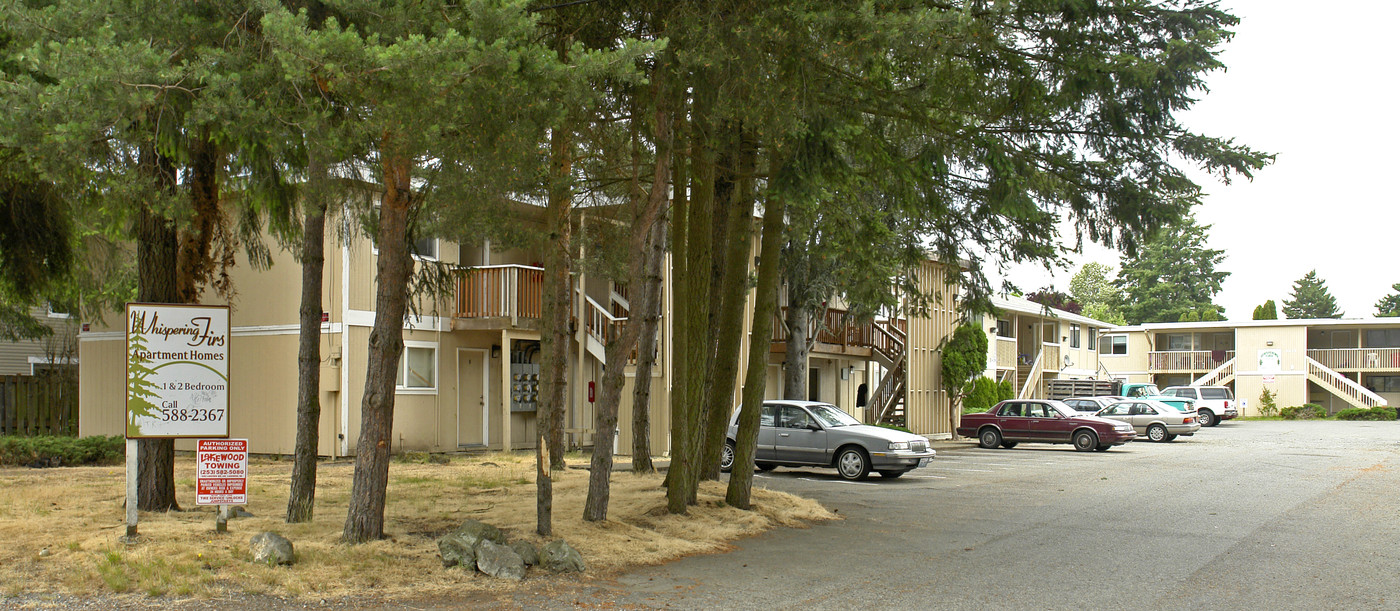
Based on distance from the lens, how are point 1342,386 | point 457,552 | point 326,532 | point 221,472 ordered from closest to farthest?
point 457,552 → point 221,472 → point 326,532 → point 1342,386

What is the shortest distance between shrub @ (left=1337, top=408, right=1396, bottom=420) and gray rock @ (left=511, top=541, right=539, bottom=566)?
5292 centimetres

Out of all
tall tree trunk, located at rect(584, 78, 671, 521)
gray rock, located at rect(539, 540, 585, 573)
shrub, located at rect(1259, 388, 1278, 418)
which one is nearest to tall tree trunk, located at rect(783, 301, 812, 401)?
tall tree trunk, located at rect(584, 78, 671, 521)

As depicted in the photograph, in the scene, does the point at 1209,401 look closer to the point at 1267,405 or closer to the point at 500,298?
the point at 1267,405

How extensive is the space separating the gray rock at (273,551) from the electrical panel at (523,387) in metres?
15.3

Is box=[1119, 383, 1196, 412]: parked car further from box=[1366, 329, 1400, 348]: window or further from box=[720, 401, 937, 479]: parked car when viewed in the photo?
box=[720, 401, 937, 479]: parked car

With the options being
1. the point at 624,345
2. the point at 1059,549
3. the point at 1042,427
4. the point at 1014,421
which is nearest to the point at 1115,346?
the point at 1014,421

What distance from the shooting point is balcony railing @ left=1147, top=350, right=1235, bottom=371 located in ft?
196

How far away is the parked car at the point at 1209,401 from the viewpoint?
153 feet

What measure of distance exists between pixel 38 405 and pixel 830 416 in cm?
1794

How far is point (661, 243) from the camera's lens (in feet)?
37.7

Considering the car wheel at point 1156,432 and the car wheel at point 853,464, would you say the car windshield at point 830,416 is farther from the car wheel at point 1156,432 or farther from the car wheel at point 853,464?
the car wheel at point 1156,432

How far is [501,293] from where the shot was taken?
21.7 m

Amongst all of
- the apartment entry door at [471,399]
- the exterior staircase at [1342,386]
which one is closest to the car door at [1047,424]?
the apartment entry door at [471,399]

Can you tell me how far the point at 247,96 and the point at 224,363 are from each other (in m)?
2.90
